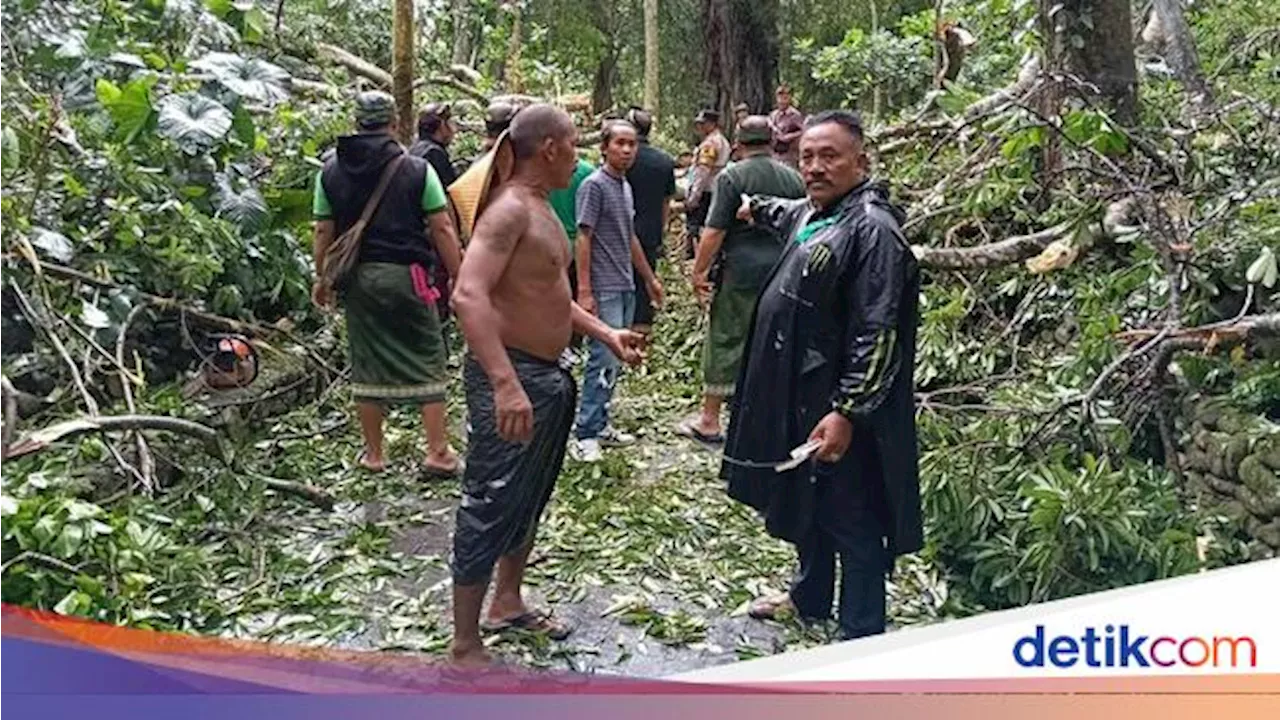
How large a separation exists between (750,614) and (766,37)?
10.9 meters

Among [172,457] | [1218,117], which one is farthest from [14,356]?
[1218,117]

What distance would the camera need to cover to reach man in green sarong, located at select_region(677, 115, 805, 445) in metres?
5.06

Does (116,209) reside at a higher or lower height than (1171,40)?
lower

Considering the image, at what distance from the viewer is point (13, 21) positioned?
5.47 m

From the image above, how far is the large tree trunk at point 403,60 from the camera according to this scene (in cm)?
752

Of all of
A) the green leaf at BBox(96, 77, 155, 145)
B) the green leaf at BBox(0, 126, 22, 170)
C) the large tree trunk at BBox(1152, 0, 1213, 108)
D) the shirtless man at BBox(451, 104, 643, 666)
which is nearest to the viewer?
the shirtless man at BBox(451, 104, 643, 666)

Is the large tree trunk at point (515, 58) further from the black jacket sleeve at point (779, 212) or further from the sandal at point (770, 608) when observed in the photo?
the sandal at point (770, 608)

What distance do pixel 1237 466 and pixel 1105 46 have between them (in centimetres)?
309

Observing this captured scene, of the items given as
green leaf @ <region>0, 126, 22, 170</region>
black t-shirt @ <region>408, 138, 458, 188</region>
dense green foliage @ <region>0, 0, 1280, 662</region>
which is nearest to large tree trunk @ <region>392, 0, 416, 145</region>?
dense green foliage @ <region>0, 0, 1280, 662</region>

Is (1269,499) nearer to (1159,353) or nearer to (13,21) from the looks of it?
(1159,353)

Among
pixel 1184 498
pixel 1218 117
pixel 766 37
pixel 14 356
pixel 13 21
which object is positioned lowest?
pixel 1184 498

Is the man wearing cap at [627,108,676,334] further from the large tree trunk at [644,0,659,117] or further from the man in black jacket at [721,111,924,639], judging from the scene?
the large tree trunk at [644,0,659,117]

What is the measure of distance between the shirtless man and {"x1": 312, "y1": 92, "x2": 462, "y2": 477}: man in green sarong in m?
1.50

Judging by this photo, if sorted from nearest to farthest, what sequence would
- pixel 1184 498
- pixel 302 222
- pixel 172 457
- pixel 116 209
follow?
1. pixel 1184 498
2. pixel 172 457
3. pixel 116 209
4. pixel 302 222
